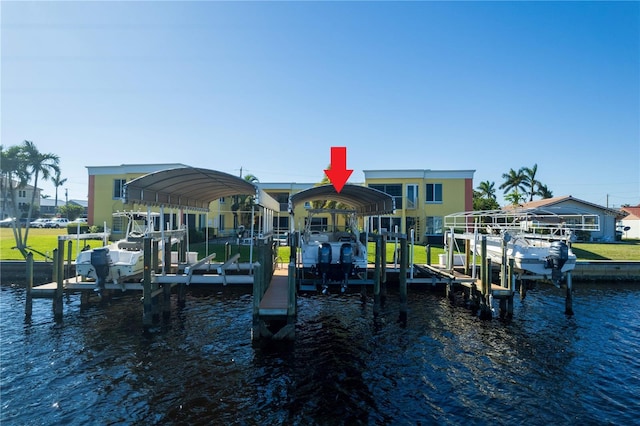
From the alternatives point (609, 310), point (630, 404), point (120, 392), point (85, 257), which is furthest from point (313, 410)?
point (609, 310)

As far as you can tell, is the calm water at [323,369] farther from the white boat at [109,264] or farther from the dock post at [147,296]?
the white boat at [109,264]

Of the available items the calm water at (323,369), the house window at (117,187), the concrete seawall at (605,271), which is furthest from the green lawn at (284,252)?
the calm water at (323,369)

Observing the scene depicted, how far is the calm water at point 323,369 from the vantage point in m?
6.96

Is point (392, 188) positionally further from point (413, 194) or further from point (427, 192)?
point (427, 192)

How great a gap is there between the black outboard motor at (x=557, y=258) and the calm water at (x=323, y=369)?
163 cm

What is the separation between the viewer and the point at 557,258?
1261 centimetres

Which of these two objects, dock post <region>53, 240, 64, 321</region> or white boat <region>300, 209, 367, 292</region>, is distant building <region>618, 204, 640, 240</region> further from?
dock post <region>53, 240, 64, 321</region>

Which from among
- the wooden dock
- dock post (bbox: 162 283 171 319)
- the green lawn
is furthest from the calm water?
the green lawn

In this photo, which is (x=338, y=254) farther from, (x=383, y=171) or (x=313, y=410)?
(x=383, y=171)

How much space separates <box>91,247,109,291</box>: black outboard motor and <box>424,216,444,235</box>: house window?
2472 cm

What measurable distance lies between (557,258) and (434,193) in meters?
18.9

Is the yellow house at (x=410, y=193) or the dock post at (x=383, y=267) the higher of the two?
the yellow house at (x=410, y=193)

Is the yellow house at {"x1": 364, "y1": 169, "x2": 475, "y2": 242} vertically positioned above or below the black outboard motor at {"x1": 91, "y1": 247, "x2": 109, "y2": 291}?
above

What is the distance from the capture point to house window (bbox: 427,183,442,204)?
1225 inches
